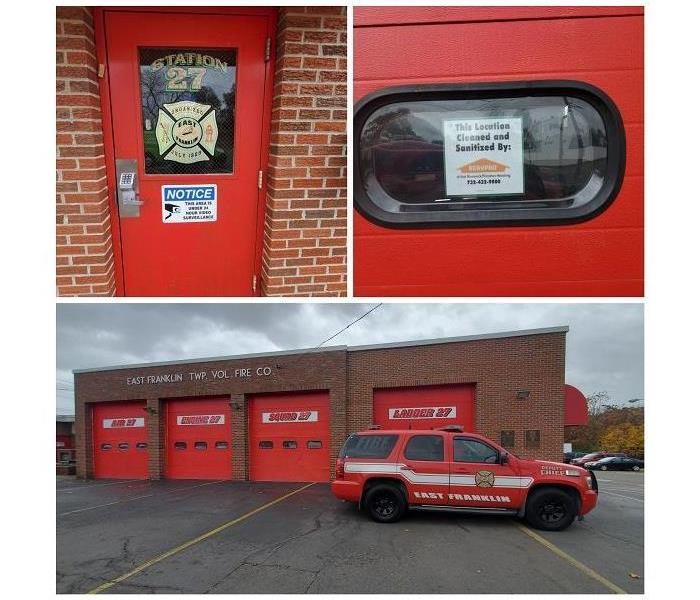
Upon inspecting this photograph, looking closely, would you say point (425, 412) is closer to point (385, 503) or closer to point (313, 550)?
point (385, 503)

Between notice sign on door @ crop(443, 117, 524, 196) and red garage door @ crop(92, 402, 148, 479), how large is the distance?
2.29m

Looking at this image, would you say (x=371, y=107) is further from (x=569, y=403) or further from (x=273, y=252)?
(x=569, y=403)

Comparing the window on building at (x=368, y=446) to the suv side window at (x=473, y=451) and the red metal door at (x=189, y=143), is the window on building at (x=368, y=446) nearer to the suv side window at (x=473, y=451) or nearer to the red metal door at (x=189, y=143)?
the suv side window at (x=473, y=451)

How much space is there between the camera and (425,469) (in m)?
3.47

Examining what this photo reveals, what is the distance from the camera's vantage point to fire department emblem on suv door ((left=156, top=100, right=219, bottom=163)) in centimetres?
266

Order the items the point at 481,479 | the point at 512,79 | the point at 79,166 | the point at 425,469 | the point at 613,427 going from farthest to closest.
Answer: the point at 425,469
the point at 481,479
the point at 79,166
the point at 613,427
the point at 512,79

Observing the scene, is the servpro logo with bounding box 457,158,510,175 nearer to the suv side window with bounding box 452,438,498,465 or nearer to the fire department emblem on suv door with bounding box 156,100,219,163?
the fire department emblem on suv door with bounding box 156,100,219,163

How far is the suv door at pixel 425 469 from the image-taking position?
10.7ft

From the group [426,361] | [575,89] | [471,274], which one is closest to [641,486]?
[426,361]

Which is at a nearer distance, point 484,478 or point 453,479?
point 484,478

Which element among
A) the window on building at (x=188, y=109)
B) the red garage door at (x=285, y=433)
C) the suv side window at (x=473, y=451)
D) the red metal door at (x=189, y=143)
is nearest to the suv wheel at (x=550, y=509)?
the suv side window at (x=473, y=451)

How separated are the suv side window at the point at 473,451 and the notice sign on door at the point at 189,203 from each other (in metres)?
2.25

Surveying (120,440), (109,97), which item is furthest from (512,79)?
(120,440)

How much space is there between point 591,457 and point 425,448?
3.84ft
